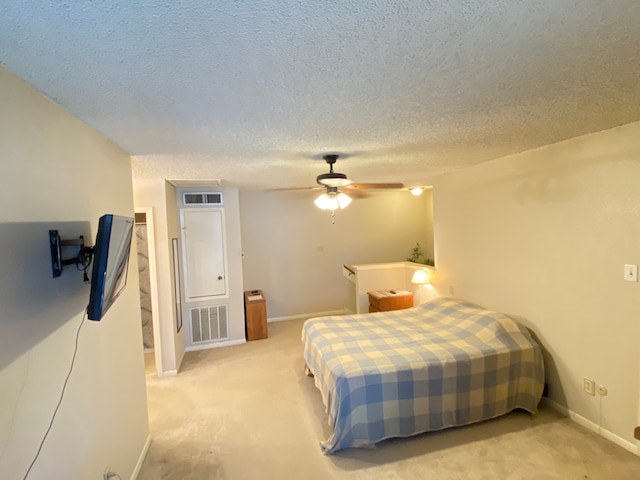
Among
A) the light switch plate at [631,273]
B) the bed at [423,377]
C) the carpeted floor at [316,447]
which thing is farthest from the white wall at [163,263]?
the light switch plate at [631,273]

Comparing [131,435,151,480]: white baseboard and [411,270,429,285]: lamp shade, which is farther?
[411,270,429,285]: lamp shade

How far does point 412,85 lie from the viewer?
1398 millimetres

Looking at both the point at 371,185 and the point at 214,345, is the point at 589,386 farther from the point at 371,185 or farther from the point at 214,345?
the point at 214,345

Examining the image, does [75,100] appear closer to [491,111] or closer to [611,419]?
[491,111]

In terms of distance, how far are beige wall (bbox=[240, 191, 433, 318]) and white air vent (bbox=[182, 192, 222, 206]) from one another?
969 millimetres

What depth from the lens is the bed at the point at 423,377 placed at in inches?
94.7

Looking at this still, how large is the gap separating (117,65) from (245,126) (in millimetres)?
791

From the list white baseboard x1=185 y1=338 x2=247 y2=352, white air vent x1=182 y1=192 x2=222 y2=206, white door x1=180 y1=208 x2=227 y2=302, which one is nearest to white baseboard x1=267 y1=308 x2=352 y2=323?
white baseboard x1=185 y1=338 x2=247 y2=352

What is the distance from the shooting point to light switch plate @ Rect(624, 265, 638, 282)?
2205 millimetres

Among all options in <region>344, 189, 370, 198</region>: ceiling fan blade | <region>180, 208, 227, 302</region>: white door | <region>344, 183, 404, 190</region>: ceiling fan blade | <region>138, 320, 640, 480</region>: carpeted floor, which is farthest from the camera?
<region>344, 189, 370, 198</region>: ceiling fan blade

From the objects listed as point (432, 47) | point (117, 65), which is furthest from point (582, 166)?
point (117, 65)

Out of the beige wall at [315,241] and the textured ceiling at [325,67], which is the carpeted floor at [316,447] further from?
the beige wall at [315,241]

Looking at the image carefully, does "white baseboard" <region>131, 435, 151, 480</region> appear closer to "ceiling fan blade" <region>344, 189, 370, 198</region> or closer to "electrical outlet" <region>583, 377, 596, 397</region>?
"electrical outlet" <region>583, 377, 596, 397</region>

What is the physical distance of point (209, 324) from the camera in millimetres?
4645
